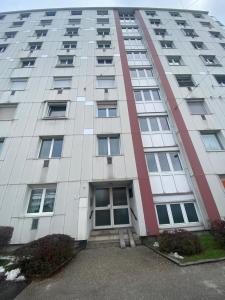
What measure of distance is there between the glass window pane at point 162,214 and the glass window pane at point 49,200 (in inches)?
245

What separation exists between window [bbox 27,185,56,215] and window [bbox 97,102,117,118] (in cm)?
682

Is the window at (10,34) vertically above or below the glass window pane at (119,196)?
above

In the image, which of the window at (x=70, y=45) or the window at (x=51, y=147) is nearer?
the window at (x=51, y=147)

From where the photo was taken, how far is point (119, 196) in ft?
35.9

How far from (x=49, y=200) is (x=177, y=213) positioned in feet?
24.9

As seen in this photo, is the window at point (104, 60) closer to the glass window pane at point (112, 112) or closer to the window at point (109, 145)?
the glass window pane at point (112, 112)

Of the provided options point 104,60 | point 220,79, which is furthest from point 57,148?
point 220,79

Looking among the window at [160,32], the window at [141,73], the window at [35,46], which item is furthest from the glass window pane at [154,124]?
the window at [35,46]

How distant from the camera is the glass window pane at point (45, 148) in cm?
1124

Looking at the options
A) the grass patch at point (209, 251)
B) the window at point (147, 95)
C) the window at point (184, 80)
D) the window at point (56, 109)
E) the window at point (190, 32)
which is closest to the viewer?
the grass patch at point (209, 251)

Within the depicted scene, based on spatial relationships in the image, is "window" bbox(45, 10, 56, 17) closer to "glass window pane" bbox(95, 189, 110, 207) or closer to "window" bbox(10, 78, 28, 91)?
"window" bbox(10, 78, 28, 91)

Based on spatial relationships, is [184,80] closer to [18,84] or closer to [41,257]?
[18,84]

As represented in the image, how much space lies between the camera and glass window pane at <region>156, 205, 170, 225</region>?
9578 mm

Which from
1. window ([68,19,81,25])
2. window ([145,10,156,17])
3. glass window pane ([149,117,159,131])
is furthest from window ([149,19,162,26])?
glass window pane ([149,117,159,131])
